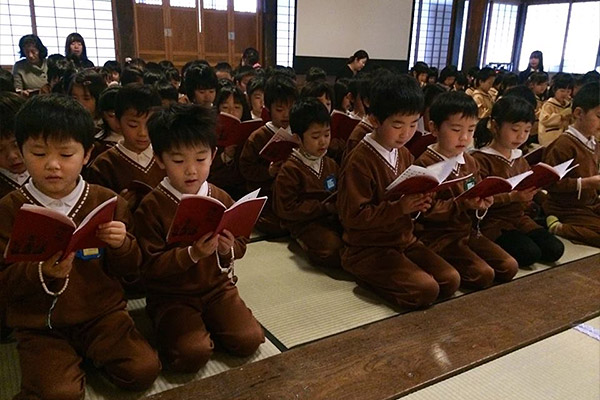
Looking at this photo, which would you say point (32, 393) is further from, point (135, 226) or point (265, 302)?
point (265, 302)

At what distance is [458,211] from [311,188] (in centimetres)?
87

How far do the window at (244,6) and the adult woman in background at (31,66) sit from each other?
14.8 ft

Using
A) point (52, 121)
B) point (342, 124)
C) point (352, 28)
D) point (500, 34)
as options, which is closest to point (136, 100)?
point (52, 121)

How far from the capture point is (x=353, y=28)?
10.4 metres

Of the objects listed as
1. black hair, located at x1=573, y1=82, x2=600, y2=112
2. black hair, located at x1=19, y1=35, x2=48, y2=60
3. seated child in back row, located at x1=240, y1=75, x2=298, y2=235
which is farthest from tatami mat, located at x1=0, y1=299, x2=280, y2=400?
black hair, located at x1=19, y1=35, x2=48, y2=60

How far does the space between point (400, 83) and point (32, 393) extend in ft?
6.51

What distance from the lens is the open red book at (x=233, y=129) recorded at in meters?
3.19

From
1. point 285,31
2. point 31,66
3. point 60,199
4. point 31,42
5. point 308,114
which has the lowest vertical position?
point 60,199

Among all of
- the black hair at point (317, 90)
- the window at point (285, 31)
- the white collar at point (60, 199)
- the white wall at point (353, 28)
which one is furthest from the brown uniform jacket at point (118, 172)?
the window at point (285, 31)

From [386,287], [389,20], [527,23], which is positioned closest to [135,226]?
[386,287]

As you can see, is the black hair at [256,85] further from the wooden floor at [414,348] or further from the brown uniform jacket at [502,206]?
the wooden floor at [414,348]

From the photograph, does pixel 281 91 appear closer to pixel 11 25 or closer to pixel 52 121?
pixel 52 121

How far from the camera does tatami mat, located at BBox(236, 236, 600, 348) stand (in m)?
2.18

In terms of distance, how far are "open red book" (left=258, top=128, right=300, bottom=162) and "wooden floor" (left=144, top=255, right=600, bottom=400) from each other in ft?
4.12
